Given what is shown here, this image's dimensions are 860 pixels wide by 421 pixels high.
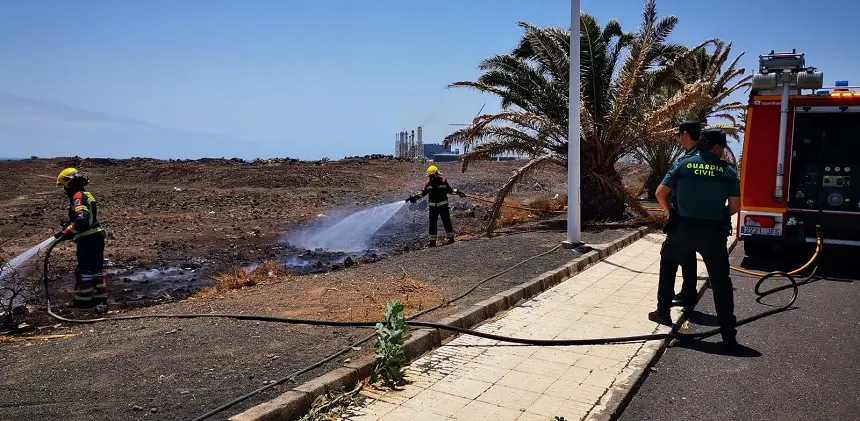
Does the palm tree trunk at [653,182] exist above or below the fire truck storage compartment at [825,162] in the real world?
below

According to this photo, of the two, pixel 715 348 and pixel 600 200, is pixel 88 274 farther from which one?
pixel 600 200

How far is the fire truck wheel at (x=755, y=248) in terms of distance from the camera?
35.0ft

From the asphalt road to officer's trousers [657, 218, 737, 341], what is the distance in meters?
0.32

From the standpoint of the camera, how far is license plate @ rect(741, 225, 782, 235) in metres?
9.88

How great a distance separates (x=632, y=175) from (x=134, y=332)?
3579 cm

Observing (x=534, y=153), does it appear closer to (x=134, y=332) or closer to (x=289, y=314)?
(x=289, y=314)

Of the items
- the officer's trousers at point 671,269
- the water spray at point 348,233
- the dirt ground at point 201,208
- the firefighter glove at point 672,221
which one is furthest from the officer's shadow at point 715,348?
the water spray at point 348,233

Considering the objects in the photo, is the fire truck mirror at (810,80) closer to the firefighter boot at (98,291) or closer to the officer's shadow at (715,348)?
the officer's shadow at (715,348)

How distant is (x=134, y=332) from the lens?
20.4ft

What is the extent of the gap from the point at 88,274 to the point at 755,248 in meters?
10.1

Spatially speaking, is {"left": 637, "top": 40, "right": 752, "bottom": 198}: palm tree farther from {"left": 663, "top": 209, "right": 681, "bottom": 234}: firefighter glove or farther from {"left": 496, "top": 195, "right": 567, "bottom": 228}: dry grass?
{"left": 663, "top": 209, "right": 681, "bottom": 234}: firefighter glove

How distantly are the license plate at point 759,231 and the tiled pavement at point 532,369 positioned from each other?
3.11 m

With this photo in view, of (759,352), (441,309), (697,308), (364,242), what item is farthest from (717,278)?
(364,242)

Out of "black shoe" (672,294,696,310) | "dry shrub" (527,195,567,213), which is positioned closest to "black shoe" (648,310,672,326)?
"black shoe" (672,294,696,310)
